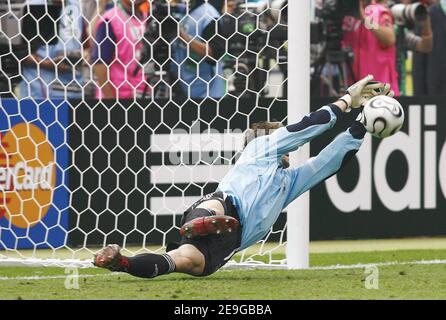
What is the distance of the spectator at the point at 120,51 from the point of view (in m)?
11.1

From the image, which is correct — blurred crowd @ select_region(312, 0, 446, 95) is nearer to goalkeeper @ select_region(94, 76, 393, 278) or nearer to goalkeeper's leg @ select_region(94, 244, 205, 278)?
goalkeeper @ select_region(94, 76, 393, 278)

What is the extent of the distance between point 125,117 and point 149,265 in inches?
124

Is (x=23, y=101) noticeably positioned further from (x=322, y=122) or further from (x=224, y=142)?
(x=322, y=122)

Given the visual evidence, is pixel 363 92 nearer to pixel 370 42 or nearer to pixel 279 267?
pixel 279 267

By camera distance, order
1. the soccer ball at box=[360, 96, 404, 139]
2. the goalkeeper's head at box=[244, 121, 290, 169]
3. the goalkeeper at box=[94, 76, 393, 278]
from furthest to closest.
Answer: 1. the goalkeeper's head at box=[244, 121, 290, 169]
2. the soccer ball at box=[360, 96, 404, 139]
3. the goalkeeper at box=[94, 76, 393, 278]

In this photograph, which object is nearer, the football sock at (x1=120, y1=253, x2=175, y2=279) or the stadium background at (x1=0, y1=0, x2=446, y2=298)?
the football sock at (x1=120, y1=253, x2=175, y2=279)

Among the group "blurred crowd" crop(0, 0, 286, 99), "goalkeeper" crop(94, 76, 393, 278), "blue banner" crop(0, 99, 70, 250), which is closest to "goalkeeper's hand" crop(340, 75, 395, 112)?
"goalkeeper" crop(94, 76, 393, 278)

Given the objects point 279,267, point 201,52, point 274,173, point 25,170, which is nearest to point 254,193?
point 274,173

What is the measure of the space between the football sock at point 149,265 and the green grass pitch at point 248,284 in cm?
15

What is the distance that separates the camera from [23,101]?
35.5 ft

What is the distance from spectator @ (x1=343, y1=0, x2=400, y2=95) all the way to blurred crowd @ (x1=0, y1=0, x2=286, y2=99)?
6.43 ft

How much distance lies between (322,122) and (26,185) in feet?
10.8

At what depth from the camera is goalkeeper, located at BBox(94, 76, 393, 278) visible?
8195mm

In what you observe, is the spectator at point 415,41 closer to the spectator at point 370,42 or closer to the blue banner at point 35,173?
the spectator at point 370,42
